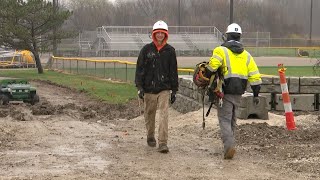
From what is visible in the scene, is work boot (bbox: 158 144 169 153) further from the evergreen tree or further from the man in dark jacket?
the evergreen tree

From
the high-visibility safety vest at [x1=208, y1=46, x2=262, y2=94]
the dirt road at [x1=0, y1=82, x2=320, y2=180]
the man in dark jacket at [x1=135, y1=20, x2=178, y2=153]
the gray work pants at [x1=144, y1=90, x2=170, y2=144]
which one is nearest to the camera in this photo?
the dirt road at [x1=0, y1=82, x2=320, y2=180]

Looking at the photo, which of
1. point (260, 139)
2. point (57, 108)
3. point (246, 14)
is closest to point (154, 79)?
point (260, 139)

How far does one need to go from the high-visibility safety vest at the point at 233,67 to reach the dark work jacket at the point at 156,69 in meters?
0.88

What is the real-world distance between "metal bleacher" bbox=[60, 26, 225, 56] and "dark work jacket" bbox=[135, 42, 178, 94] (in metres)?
45.6

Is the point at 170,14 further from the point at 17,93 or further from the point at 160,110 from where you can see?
the point at 160,110

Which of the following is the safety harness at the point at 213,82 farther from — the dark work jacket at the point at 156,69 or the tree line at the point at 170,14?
the tree line at the point at 170,14

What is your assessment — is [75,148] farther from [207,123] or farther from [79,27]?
[79,27]

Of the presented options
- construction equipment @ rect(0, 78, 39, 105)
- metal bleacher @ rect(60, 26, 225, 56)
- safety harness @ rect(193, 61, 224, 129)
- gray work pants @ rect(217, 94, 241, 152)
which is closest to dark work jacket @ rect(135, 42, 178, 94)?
safety harness @ rect(193, 61, 224, 129)

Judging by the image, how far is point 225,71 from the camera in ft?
27.9

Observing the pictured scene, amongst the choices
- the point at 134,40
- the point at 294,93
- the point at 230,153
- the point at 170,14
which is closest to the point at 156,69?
the point at 230,153

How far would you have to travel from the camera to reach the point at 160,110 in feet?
29.9

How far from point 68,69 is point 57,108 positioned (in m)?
21.1

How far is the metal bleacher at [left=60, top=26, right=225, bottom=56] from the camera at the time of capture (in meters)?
58.2

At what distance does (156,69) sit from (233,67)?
1265mm
